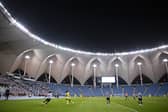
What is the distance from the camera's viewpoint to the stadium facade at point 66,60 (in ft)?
175

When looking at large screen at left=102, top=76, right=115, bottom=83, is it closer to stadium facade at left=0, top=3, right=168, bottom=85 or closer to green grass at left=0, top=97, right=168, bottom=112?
stadium facade at left=0, top=3, right=168, bottom=85

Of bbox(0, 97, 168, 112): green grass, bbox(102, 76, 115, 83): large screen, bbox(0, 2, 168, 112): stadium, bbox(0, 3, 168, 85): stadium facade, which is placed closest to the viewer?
bbox(0, 97, 168, 112): green grass

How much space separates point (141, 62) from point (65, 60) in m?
34.4

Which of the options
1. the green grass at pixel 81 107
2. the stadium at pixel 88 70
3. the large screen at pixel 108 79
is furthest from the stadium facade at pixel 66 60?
the green grass at pixel 81 107

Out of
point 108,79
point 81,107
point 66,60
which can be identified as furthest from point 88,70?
point 81,107

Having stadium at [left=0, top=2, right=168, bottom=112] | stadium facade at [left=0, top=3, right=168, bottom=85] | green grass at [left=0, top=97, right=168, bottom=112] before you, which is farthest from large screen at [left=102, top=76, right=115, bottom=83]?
green grass at [left=0, top=97, right=168, bottom=112]

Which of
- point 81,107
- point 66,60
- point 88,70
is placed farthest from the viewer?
point 88,70

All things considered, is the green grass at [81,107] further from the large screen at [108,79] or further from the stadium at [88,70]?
the large screen at [108,79]

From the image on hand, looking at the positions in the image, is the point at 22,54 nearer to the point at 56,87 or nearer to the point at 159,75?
the point at 56,87

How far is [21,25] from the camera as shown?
4872 cm

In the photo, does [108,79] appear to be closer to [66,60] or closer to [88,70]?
[88,70]

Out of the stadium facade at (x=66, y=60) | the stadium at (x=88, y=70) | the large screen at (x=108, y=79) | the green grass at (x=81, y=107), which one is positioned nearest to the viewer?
the green grass at (x=81, y=107)

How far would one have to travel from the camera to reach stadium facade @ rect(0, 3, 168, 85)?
53281mm

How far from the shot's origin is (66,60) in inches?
3113
